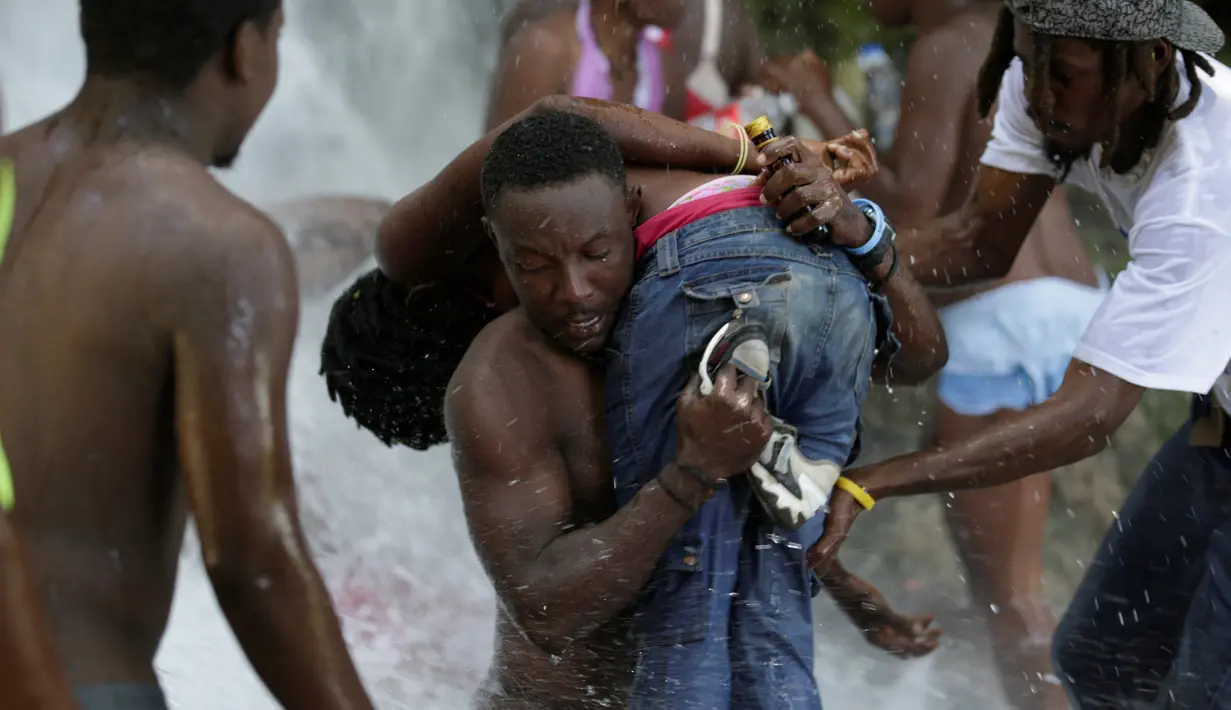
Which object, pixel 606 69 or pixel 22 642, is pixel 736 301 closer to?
pixel 22 642

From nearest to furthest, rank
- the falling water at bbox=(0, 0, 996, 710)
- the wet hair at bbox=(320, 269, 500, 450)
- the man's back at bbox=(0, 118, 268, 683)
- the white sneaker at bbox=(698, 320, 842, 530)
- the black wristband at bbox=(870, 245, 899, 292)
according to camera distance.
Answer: the man's back at bbox=(0, 118, 268, 683) → the white sneaker at bbox=(698, 320, 842, 530) → the black wristband at bbox=(870, 245, 899, 292) → the wet hair at bbox=(320, 269, 500, 450) → the falling water at bbox=(0, 0, 996, 710)

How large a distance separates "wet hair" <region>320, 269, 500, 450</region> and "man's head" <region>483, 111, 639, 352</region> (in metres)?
0.37

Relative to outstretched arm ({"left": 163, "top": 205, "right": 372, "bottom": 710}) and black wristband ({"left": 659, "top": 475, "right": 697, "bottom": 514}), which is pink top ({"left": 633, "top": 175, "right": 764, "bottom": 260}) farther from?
outstretched arm ({"left": 163, "top": 205, "right": 372, "bottom": 710})

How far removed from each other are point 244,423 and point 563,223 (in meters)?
0.55

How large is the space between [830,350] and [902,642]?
101 cm

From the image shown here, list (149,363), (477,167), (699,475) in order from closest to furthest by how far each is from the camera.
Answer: (149,363) < (699,475) < (477,167)

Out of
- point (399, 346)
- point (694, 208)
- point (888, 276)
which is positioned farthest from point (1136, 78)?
point (399, 346)

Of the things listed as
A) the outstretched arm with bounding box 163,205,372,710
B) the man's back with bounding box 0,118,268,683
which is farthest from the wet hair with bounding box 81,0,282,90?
the outstretched arm with bounding box 163,205,372,710

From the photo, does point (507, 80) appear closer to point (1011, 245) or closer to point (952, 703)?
point (1011, 245)

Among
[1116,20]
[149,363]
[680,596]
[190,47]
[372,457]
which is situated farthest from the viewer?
[372,457]

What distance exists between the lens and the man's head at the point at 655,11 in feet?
13.0

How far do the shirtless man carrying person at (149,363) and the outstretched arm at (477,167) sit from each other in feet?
1.39

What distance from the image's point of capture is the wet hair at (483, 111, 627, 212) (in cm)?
201

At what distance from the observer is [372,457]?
14.5ft
